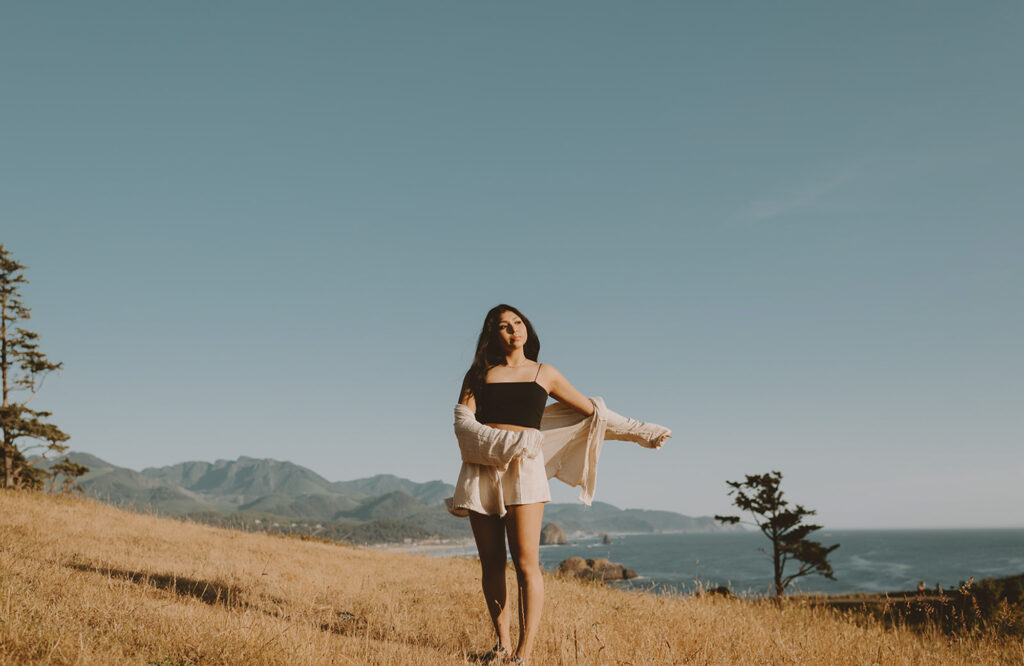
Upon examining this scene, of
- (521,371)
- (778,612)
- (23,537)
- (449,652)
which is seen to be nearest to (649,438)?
(521,371)

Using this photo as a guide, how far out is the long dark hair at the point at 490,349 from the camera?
511 cm

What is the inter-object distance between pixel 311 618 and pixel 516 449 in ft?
11.1

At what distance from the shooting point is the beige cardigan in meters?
4.76

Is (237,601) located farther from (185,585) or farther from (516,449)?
(516,449)

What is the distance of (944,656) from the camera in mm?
6258

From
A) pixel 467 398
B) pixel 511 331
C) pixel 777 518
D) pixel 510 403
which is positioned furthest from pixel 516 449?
pixel 777 518

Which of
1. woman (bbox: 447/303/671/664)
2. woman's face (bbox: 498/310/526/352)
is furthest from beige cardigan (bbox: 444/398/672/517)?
woman's face (bbox: 498/310/526/352)

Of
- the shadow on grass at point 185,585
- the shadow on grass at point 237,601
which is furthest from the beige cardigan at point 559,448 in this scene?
the shadow on grass at point 185,585

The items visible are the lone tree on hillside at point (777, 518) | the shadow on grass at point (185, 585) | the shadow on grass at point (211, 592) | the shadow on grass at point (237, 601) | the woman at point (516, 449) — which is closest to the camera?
the woman at point (516, 449)

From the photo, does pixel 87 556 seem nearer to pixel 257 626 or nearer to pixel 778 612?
pixel 257 626

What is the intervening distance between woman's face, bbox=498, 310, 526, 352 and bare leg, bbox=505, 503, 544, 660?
4.42ft

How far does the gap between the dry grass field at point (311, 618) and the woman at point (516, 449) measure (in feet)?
1.96

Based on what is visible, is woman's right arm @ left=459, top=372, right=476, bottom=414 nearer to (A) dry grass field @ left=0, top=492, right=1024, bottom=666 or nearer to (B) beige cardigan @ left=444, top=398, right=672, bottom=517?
(B) beige cardigan @ left=444, top=398, right=672, bottom=517

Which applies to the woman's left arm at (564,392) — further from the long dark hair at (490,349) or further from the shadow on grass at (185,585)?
the shadow on grass at (185,585)
